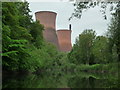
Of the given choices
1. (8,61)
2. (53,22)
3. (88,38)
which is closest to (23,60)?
(8,61)

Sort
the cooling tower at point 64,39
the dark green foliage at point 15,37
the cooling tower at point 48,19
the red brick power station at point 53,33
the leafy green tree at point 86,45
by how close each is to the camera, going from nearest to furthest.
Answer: the dark green foliage at point 15,37
the leafy green tree at point 86,45
the cooling tower at point 48,19
the red brick power station at point 53,33
the cooling tower at point 64,39

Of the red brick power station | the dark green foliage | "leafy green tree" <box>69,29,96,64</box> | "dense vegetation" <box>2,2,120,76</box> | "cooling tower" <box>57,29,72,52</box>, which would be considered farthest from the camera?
"cooling tower" <box>57,29,72,52</box>

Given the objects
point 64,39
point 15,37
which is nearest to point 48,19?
point 64,39

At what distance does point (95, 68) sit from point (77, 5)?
81.3 ft

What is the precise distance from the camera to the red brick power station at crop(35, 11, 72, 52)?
131 ft

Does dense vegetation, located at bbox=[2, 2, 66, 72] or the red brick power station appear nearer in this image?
dense vegetation, located at bbox=[2, 2, 66, 72]

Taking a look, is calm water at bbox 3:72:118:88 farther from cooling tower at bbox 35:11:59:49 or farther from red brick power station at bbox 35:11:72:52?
cooling tower at bbox 35:11:59:49

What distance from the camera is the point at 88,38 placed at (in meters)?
35.5

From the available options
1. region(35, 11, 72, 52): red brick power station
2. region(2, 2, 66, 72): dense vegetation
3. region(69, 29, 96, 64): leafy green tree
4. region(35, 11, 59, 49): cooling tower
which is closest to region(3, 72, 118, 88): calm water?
region(2, 2, 66, 72): dense vegetation

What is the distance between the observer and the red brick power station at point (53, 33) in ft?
131

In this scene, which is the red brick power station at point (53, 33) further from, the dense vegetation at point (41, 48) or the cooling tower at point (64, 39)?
the dense vegetation at point (41, 48)

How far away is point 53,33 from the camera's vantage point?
44.8 meters

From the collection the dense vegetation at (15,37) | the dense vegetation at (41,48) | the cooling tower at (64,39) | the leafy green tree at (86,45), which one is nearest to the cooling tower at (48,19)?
the cooling tower at (64,39)

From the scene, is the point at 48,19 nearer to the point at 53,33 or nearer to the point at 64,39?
the point at 53,33
